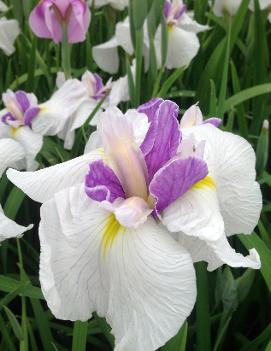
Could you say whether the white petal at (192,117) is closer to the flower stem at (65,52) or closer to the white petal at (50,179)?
the white petal at (50,179)

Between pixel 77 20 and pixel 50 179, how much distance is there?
0.87m

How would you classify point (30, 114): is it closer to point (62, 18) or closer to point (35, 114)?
point (35, 114)

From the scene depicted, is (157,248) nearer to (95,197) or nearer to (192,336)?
(95,197)

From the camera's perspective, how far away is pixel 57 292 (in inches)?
27.2

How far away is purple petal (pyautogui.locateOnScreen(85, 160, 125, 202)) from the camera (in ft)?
2.29

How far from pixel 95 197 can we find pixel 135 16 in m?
0.84

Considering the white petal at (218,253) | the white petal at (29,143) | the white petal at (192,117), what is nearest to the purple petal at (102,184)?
the white petal at (218,253)

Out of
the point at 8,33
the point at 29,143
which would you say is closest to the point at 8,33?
the point at 8,33

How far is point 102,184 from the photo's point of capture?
739 millimetres

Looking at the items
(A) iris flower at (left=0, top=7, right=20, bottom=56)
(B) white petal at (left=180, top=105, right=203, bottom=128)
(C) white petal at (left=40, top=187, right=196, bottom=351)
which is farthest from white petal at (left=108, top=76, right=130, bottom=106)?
(C) white petal at (left=40, top=187, right=196, bottom=351)

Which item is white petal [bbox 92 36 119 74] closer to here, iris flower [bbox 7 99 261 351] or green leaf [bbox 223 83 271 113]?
Answer: green leaf [bbox 223 83 271 113]

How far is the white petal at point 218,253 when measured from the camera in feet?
2.19

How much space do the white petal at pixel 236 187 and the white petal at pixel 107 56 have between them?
3.82 ft

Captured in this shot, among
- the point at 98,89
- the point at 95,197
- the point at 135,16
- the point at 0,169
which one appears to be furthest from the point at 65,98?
the point at 95,197
